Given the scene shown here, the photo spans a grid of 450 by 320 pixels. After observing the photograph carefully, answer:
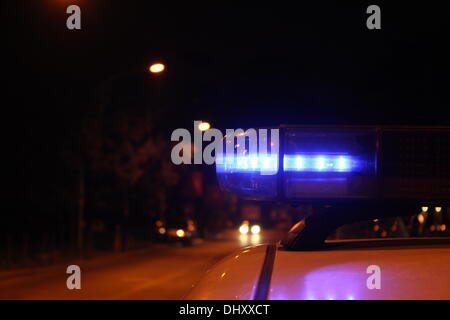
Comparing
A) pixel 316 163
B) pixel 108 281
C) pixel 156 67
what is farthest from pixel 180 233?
pixel 316 163

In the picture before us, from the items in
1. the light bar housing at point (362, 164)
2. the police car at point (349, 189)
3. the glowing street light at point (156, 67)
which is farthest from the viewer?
the glowing street light at point (156, 67)

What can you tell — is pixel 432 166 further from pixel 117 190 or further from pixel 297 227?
pixel 117 190

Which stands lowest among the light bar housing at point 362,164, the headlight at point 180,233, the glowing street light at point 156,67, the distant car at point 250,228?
the distant car at point 250,228

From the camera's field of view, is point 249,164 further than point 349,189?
Yes

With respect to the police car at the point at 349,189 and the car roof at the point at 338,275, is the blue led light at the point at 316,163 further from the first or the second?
the car roof at the point at 338,275

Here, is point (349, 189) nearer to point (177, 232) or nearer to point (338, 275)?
point (338, 275)

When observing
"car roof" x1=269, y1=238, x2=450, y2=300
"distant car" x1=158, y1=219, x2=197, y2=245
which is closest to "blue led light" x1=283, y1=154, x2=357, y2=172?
"car roof" x1=269, y1=238, x2=450, y2=300

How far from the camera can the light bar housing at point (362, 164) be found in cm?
231

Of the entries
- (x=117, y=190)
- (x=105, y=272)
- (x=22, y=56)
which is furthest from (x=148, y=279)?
(x=117, y=190)

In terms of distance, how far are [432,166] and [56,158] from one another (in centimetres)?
2855

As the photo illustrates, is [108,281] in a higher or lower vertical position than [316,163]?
lower

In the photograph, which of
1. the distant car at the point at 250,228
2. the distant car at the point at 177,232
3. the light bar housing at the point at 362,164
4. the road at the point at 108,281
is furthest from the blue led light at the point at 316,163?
the distant car at the point at 250,228

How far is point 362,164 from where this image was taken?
233cm

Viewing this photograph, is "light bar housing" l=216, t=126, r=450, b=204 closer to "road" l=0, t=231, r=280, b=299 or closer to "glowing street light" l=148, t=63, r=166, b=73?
"road" l=0, t=231, r=280, b=299
